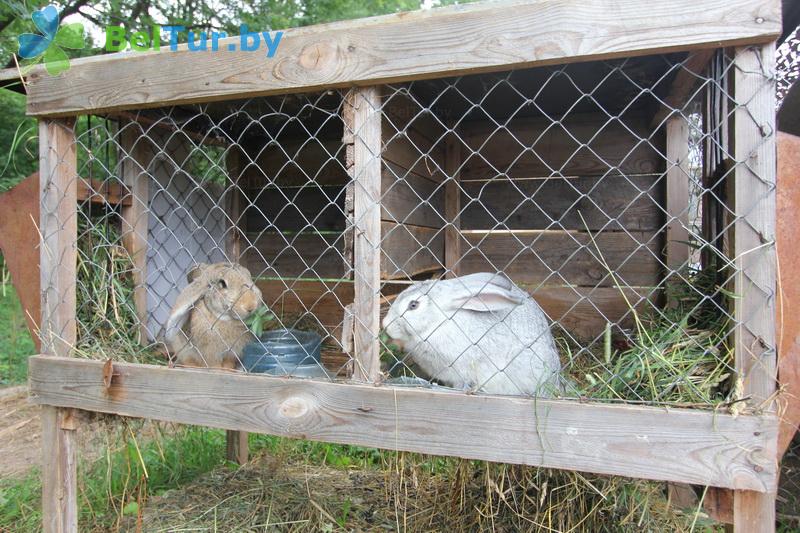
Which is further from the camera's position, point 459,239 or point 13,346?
point 13,346

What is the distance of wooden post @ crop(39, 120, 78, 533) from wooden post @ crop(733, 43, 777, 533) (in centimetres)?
247

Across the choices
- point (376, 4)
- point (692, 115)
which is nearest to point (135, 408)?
point (692, 115)

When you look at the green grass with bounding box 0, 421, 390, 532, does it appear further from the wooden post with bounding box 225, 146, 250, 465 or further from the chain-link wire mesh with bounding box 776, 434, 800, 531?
the chain-link wire mesh with bounding box 776, 434, 800, 531

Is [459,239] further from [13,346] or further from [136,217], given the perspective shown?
[13,346]

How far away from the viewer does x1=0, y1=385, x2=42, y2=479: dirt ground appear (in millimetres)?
3982

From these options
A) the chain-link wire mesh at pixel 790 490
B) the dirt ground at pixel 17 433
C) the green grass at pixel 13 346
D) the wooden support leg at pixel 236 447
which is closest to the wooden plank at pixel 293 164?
the wooden support leg at pixel 236 447

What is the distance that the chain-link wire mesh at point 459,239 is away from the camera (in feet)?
6.59

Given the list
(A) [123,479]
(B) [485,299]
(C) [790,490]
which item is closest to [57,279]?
(A) [123,479]

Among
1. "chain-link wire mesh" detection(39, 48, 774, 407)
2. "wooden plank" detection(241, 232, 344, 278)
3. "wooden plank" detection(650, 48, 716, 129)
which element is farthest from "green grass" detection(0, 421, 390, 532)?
"wooden plank" detection(650, 48, 716, 129)

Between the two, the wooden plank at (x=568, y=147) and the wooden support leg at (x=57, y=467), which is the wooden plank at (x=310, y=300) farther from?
the wooden support leg at (x=57, y=467)

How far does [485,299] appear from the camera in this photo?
2.49 m

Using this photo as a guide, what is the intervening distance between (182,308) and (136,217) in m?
0.62

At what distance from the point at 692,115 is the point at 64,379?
10.8 ft

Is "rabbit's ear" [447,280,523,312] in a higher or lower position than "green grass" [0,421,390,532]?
higher
